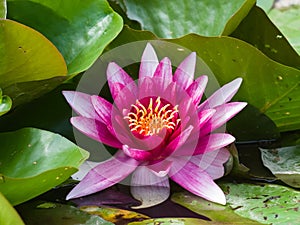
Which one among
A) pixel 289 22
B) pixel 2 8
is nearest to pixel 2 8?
pixel 2 8

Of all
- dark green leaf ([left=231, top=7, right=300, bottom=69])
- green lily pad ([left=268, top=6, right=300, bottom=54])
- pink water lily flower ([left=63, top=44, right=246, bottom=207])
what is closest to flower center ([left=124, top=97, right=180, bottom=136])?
pink water lily flower ([left=63, top=44, right=246, bottom=207])

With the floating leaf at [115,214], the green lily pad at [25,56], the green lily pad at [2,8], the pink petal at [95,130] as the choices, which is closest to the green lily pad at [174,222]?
the floating leaf at [115,214]

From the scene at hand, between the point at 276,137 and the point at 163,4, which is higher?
the point at 163,4

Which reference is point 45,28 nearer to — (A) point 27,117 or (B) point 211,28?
(A) point 27,117

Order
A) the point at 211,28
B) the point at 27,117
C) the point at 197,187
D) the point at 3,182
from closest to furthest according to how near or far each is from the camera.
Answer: the point at 3,182, the point at 197,187, the point at 27,117, the point at 211,28

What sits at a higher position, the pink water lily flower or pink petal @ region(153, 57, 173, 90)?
pink petal @ region(153, 57, 173, 90)

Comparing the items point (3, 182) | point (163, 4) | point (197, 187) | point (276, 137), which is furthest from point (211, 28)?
point (3, 182)

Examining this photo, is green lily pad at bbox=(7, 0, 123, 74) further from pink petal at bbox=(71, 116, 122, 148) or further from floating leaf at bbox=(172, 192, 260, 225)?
floating leaf at bbox=(172, 192, 260, 225)
